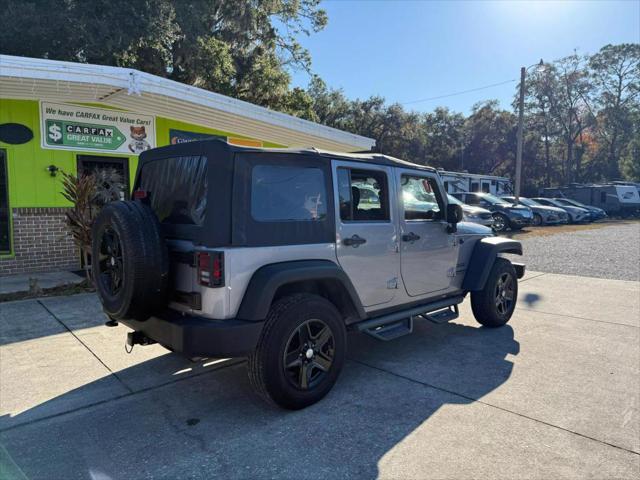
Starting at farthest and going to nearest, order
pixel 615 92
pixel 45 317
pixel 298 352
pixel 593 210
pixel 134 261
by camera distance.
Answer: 1. pixel 615 92
2. pixel 593 210
3. pixel 45 317
4. pixel 298 352
5. pixel 134 261

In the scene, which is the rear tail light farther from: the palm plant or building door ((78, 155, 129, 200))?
building door ((78, 155, 129, 200))

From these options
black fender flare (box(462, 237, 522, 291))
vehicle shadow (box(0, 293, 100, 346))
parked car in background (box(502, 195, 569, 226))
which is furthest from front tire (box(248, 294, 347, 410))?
parked car in background (box(502, 195, 569, 226))

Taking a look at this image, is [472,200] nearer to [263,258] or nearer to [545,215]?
[545,215]

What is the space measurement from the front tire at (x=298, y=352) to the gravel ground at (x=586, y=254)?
7950mm

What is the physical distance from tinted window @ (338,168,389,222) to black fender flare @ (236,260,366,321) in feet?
1.85

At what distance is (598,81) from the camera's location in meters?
45.3

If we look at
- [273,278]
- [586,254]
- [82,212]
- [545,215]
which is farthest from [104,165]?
[545,215]

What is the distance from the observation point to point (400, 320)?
4379 mm

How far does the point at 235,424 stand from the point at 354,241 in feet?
5.70

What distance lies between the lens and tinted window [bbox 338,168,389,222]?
3.90m

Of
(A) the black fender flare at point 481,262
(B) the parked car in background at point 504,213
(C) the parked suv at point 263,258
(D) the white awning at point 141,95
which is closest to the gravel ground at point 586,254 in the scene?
(B) the parked car in background at point 504,213

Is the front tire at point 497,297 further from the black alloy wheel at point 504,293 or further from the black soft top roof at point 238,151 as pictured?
the black soft top roof at point 238,151

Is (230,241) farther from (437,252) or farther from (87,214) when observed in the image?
(87,214)

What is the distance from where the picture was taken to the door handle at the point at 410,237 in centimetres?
435
